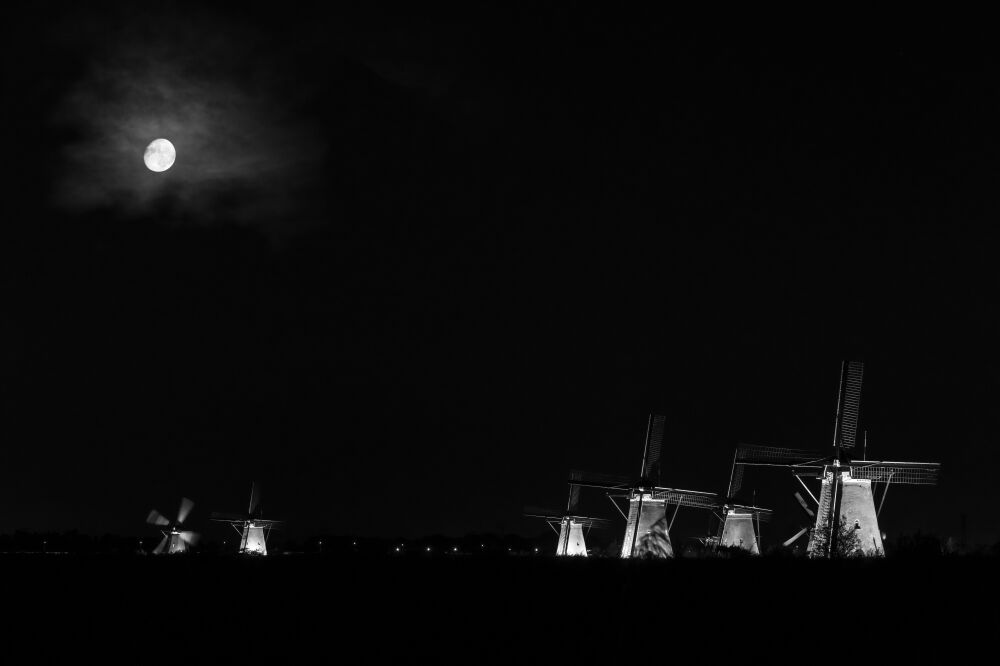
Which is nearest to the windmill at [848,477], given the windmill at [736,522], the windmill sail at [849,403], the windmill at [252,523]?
the windmill sail at [849,403]

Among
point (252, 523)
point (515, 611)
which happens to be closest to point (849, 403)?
point (515, 611)

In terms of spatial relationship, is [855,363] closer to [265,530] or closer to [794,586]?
[794,586]

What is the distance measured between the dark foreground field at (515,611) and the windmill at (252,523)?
311ft

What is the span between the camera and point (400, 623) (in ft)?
93.1

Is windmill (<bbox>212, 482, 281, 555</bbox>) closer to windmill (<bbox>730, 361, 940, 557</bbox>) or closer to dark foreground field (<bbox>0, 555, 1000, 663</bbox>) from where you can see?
windmill (<bbox>730, 361, 940, 557</bbox>)

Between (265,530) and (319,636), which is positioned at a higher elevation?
(319,636)

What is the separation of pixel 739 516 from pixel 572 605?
68529 mm

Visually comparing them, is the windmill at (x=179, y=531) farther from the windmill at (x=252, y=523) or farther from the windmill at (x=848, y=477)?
the windmill at (x=848, y=477)

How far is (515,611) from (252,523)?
105942 millimetres

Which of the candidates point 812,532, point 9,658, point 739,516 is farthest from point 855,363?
point 9,658

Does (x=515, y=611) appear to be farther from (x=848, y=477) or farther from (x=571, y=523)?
(x=571, y=523)

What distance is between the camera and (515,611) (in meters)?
28.0

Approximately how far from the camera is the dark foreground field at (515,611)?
24.3 m

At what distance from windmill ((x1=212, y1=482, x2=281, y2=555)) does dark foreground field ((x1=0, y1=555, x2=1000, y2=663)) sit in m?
94.7
